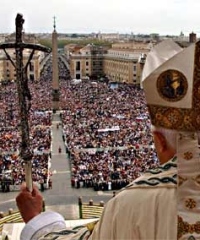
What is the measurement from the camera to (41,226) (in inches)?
75.3

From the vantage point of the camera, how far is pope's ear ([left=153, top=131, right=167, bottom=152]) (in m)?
1.68

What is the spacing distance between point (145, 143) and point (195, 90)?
1738 cm

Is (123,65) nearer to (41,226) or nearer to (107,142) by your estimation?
(107,142)

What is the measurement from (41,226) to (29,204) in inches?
6.1

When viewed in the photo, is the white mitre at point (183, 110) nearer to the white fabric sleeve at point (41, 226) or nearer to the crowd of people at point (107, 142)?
the white fabric sleeve at point (41, 226)

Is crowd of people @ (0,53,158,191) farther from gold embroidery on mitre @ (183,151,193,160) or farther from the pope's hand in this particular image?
gold embroidery on mitre @ (183,151,193,160)

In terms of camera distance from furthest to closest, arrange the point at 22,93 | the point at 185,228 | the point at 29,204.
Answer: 1. the point at 22,93
2. the point at 29,204
3. the point at 185,228

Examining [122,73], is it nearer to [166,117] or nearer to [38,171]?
[38,171]

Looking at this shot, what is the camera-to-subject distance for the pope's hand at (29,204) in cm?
202

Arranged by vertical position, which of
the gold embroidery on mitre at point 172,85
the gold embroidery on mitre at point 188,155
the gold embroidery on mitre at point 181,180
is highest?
the gold embroidery on mitre at point 172,85

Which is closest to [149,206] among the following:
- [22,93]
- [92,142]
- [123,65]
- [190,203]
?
[190,203]

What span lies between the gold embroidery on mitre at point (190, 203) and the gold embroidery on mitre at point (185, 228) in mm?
42

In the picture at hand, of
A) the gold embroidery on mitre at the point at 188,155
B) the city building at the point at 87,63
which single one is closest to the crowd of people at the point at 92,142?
the gold embroidery on mitre at the point at 188,155

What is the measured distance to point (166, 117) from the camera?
1.66 m
